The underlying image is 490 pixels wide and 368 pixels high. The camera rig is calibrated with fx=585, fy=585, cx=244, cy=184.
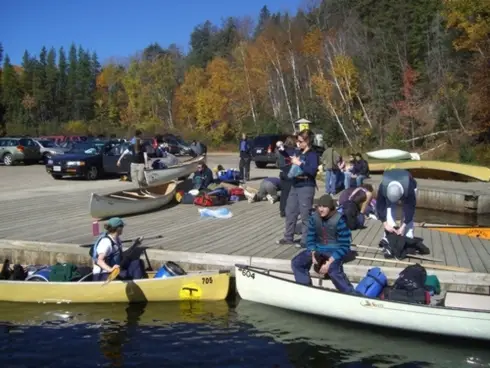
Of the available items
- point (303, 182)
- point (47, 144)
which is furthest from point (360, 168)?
point (47, 144)

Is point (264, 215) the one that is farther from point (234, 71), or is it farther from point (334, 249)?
point (234, 71)

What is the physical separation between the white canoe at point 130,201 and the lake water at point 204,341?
4.58 meters

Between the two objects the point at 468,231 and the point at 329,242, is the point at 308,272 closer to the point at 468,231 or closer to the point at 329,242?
the point at 329,242

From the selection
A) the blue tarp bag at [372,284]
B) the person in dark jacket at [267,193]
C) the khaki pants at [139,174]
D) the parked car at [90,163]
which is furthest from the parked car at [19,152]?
the blue tarp bag at [372,284]

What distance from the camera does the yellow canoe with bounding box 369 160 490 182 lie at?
24798mm

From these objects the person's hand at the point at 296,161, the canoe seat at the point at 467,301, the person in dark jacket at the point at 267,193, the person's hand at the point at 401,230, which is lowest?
the canoe seat at the point at 467,301

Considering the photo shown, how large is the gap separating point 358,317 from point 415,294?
830 mm

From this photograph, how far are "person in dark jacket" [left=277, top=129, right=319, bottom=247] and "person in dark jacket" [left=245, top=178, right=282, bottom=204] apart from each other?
6.39 meters

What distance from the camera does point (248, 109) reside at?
64.4 metres

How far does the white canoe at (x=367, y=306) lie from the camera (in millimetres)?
7375

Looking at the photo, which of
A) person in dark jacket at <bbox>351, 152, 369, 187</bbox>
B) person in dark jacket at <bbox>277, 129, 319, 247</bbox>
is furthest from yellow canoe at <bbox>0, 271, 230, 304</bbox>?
person in dark jacket at <bbox>351, 152, 369, 187</bbox>

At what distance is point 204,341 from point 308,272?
189cm

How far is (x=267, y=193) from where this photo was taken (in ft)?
57.1

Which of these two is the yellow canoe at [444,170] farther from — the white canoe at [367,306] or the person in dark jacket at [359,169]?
the white canoe at [367,306]
